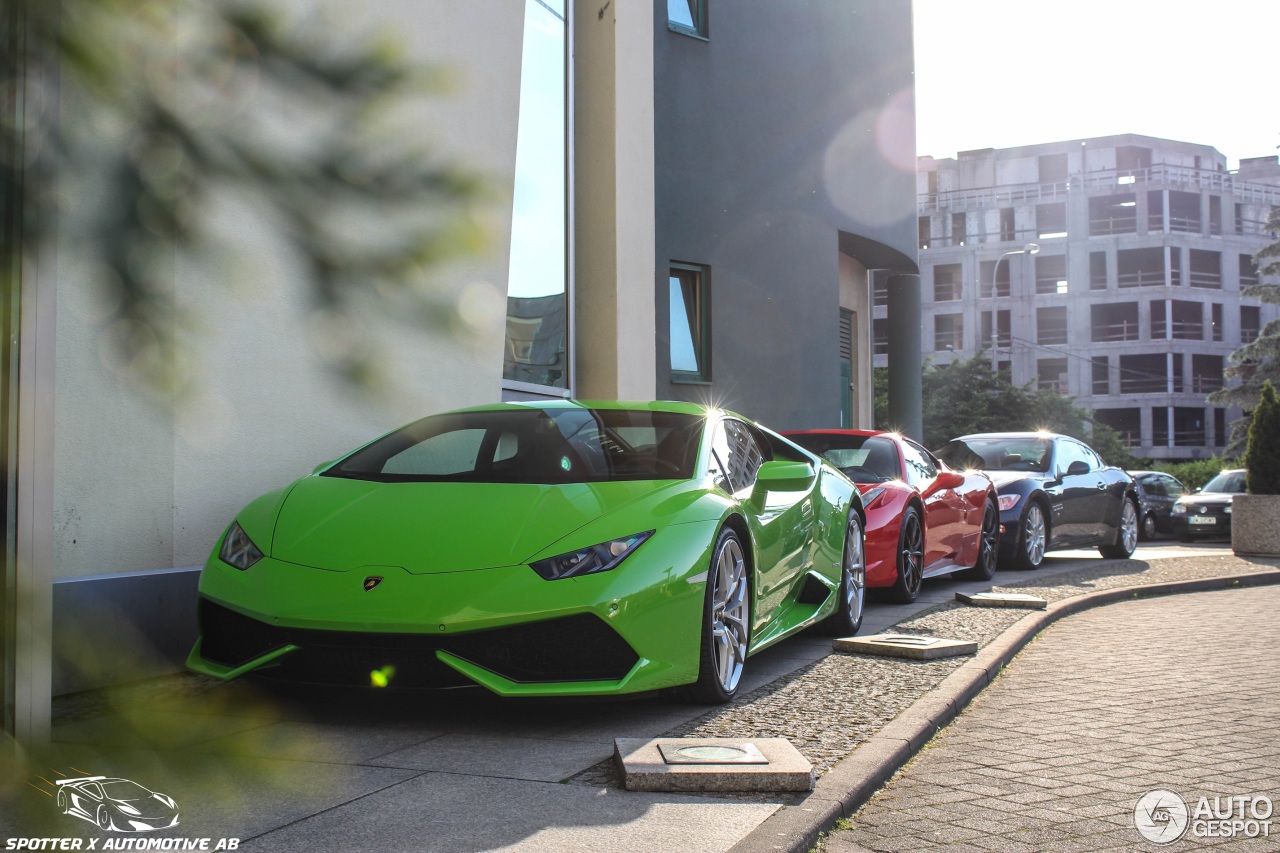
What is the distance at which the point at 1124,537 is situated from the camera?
15234 mm

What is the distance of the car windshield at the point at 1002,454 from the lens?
45.8ft

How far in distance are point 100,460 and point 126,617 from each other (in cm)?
72

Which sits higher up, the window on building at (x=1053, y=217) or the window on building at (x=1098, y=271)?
the window on building at (x=1053, y=217)

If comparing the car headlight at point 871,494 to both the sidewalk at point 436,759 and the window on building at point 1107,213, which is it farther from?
the window on building at point 1107,213

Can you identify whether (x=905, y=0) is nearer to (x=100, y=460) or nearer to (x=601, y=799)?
(x=100, y=460)

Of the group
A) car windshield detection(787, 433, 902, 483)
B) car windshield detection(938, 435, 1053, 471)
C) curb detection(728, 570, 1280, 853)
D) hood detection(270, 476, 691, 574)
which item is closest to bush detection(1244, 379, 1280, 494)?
car windshield detection(938, 435, 1053, 471)

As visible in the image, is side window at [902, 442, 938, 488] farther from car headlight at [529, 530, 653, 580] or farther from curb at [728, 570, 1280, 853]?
car headlight at [529, 530, 653, 580]

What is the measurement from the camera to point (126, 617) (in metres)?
5.56

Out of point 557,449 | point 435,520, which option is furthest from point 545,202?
point 435,520

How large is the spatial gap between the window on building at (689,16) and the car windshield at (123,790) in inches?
509

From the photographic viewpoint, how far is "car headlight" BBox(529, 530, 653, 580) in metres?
4.70

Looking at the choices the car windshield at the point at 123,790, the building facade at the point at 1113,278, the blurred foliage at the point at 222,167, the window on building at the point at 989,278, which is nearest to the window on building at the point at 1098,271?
the building facade at the point at 1113,278

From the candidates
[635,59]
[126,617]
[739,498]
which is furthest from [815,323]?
[126,617]

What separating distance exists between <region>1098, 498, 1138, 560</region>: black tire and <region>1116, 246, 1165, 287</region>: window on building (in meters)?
55.3
